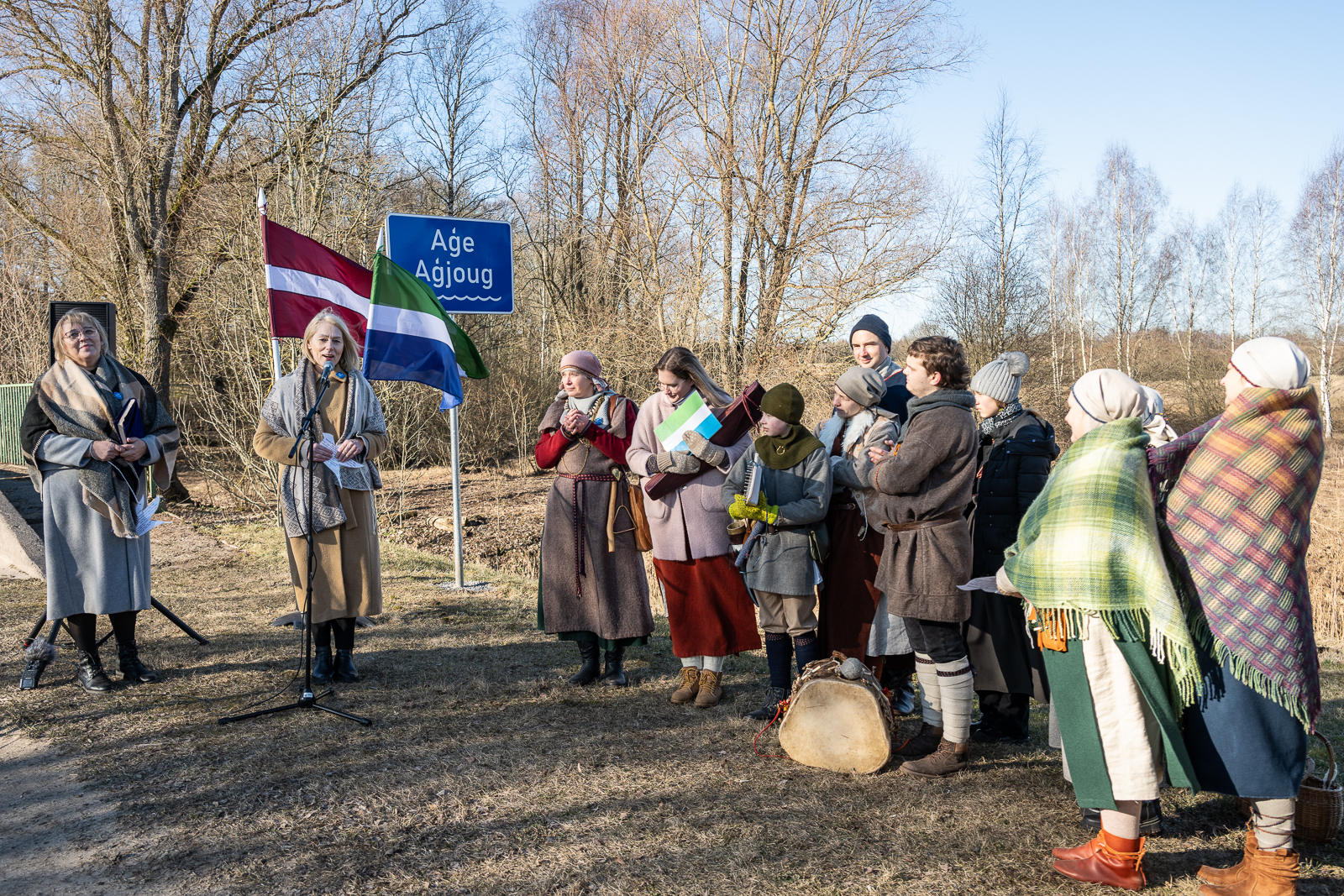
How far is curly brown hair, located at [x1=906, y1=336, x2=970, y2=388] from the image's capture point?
395 centimetres

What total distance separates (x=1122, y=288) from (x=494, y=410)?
80.0 ft

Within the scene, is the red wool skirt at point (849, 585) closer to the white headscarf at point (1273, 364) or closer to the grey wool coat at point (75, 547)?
the white headscarf at point (1273, 364)

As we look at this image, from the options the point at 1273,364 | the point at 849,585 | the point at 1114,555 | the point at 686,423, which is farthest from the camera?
the point at 686,423

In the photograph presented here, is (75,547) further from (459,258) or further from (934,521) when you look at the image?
(934,521)

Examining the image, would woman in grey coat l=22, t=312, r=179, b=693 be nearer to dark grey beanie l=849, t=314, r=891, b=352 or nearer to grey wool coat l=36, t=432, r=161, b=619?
grey wool coat l=36, t=432, r=161, b=619

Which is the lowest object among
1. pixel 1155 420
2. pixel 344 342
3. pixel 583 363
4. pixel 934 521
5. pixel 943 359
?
pixel 934 521

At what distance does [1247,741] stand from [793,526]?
2102mm

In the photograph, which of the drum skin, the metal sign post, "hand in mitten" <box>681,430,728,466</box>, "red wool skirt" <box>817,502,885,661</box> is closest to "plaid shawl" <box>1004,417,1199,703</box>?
the drum skin

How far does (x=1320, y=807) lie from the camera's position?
3.22 metres

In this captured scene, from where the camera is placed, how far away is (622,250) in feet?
54.5

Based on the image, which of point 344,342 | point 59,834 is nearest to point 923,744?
point 59,834

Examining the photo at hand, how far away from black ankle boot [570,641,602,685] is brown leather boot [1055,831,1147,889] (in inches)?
114

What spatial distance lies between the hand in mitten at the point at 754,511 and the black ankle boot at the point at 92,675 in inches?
141

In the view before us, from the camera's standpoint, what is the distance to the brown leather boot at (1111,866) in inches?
117
